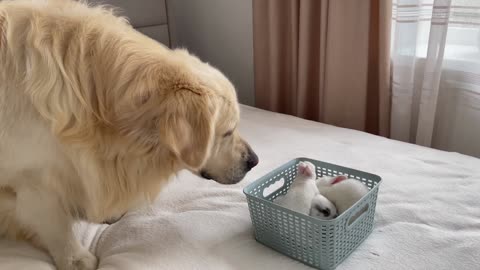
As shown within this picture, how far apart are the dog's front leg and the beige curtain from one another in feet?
4.27

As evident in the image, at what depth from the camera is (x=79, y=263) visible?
4.01ft

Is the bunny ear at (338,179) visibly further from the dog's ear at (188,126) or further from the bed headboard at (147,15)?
the bed headboard at (147,15)

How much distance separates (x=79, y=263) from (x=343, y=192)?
27.9 inches

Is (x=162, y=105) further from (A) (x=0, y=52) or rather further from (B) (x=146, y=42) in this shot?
(A) (x=0, y=52)

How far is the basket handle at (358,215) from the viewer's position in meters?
1.15

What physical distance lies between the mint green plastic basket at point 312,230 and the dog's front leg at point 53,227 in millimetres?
461

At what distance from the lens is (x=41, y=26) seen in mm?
1121

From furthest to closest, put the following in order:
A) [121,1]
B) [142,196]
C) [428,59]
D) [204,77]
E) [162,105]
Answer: [121,1] → [428,59] → [142,196] → [204,77] → [162,105]

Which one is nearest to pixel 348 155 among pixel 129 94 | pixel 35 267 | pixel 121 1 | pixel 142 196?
pixel 142 196

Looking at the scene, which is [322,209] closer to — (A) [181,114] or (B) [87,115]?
(A) [181,114]

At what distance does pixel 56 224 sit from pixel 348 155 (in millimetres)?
1000

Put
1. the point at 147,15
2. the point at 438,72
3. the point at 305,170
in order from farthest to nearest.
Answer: the point at 147,15 < the point at 438,72 < the point at 305,170

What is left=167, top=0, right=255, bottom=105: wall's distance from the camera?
2.74 metres

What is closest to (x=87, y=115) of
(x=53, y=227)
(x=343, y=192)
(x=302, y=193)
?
(x=53, y=227)
